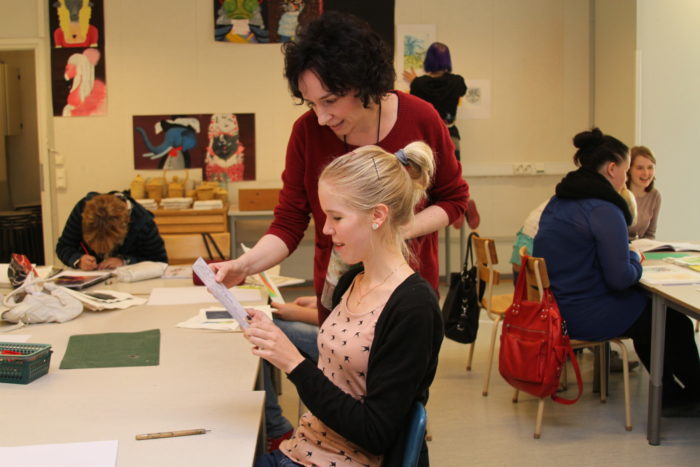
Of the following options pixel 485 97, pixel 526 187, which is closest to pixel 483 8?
pixel 485 97

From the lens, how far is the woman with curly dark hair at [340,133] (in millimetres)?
1864

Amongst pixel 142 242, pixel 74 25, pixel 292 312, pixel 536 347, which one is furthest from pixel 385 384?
pixel 74 25

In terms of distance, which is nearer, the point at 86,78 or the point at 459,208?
the point at 459,208

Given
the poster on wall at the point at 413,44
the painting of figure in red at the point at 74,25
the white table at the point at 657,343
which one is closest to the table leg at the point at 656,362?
the white table at the point at 657,343

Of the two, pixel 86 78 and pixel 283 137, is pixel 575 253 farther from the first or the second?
pixel 86 78

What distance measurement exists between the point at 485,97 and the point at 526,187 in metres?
0.91

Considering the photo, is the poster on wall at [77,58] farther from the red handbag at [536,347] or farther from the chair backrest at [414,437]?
the chair backrest at [414,437]

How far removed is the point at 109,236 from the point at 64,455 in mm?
2406

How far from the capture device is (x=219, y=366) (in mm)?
2047

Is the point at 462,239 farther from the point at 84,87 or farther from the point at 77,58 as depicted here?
the point at 77,58

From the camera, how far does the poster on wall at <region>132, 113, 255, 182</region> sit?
21.6 feet

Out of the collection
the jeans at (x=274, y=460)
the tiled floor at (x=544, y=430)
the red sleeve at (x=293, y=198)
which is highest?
the red sleeve at (x=293, y=198)

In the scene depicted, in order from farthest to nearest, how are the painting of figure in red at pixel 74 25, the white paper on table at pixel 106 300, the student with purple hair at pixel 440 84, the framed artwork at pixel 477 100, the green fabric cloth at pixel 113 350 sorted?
1. the framed artwork at pixel 477 100
2. the painting of figure in red at pixel 74 25
3. the student with purple hair at pixel 440 84
4. the white paper on table at pixel 106 300
5. the green fabric cloth at pixel 113 350

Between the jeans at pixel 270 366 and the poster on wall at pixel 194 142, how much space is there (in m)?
3.79
